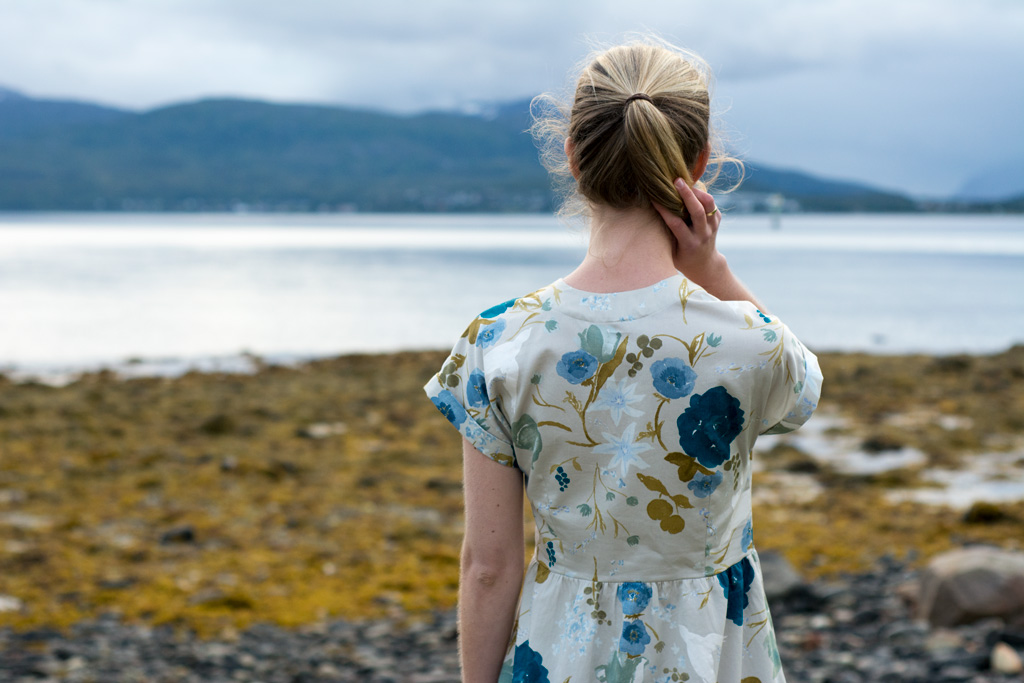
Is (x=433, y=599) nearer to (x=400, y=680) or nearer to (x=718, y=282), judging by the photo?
(x=400, y=680)

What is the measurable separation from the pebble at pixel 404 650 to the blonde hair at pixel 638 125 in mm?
4677

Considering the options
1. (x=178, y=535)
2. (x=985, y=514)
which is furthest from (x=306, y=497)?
(x=985, y=514)

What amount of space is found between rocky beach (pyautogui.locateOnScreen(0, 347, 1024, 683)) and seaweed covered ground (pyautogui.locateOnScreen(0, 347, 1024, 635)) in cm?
3

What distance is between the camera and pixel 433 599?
25.1 ft

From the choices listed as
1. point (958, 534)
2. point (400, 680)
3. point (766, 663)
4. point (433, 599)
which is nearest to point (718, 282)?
point (766, 663)

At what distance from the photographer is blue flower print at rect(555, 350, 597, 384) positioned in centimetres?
205

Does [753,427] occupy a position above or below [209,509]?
above

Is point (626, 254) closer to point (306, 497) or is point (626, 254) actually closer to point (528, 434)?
point (528, 434)

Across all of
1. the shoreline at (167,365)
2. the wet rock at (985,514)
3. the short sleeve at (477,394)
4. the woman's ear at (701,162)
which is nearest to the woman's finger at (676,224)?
the woman's ear at (701,162)

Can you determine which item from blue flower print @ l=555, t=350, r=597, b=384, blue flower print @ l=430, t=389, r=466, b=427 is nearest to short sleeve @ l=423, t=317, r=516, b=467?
blue flower print @ l=430, t=389, r=466, b=427

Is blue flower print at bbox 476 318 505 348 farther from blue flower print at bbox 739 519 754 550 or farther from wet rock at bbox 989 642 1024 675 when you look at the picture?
wet rock at bbox 989 642 1024 675

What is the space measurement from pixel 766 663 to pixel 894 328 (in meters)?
35.6

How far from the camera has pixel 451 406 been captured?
219cm

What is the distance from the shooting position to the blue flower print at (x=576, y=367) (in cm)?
205
